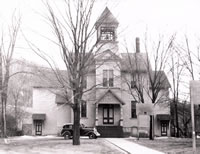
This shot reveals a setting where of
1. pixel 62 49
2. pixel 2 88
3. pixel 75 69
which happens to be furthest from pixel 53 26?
pixel 2 88

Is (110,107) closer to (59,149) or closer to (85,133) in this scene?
(85,133)

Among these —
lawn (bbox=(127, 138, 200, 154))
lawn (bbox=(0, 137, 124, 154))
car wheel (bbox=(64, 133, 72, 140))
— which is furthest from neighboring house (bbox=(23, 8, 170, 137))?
lawn (bbox=(0, 137, 124, 154))

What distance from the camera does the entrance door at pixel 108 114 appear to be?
3750cm

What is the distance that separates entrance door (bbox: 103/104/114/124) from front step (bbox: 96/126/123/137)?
131cm

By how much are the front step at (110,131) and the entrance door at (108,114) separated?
1311mm

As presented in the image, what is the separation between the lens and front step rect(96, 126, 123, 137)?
1415 inches

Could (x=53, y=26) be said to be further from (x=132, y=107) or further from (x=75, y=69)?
(x=132, y=107)

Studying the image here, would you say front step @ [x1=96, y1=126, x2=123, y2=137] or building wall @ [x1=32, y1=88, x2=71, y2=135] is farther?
building wall @ [x1=32, y1=88, x2=71, y2=135]

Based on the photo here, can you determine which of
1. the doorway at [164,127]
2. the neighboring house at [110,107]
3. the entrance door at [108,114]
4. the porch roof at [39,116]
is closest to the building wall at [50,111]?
the neighboring house at [110,107]

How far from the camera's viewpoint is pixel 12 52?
3300 cm

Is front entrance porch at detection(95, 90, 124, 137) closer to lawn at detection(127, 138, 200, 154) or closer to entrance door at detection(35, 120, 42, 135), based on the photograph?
entrance door at detection(35, 120, 42, 135)

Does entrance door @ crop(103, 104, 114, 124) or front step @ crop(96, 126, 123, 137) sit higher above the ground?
entrance door @ crop(103, 104, 114, 124)

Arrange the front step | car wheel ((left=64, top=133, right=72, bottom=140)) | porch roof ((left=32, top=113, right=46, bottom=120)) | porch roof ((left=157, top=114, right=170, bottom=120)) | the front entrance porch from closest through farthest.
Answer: car wheel ((left=64, top=133, right=72, bottom=140))
the front step
the front entrance porch
porch roof ((left=157, top=114, right=170, bottom=120))
porch roof ((left=32, top=113, right=46, bottom=120))

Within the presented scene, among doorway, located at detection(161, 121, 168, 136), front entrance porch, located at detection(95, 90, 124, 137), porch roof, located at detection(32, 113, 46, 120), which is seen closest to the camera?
front entrance porch, located at detection(95, 90, 124, 137)
